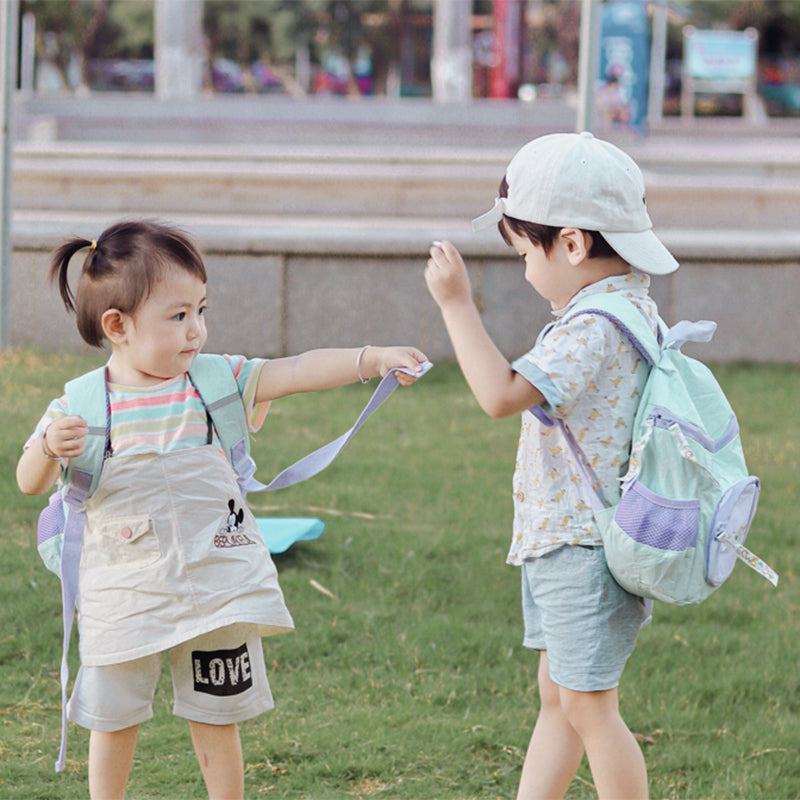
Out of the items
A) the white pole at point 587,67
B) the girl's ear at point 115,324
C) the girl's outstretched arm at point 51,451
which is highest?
the white pole at point 587,67

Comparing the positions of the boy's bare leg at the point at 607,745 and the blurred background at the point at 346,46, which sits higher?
the blurred background at the point at 346,46

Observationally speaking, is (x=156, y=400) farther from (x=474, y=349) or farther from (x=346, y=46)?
(x=346, y=46)

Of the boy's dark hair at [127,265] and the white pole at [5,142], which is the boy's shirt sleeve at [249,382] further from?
the white pole at [5,142]

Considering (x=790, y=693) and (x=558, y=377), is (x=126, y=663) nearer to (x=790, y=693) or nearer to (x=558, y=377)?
(x=558, y=377)

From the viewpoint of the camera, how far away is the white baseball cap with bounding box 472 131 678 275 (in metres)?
2.35

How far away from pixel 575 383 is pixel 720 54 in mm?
39292

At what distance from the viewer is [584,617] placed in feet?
7.89

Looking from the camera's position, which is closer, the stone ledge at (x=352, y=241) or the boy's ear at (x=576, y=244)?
the boy's ear at (x=576, y=244)

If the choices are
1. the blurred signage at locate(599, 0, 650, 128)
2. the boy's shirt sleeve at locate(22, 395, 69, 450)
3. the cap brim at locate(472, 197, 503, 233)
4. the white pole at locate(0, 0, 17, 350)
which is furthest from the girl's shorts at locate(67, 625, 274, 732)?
the blurred signage at locate(599, 0, 650, 128)

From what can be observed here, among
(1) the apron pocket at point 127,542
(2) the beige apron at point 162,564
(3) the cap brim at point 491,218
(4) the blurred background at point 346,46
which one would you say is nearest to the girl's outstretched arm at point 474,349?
(3) the cap brim at point 491,218

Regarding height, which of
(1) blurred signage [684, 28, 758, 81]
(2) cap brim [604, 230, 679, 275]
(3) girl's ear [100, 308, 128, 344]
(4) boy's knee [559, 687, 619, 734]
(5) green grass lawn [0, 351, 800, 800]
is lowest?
(5) green grass lawn [0, 351, 800, 800]

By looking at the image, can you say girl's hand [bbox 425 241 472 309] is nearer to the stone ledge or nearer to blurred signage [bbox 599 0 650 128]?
the stone ledge

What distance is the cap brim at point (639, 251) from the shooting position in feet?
7.75

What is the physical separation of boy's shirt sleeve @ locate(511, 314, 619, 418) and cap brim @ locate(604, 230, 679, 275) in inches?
4.9
